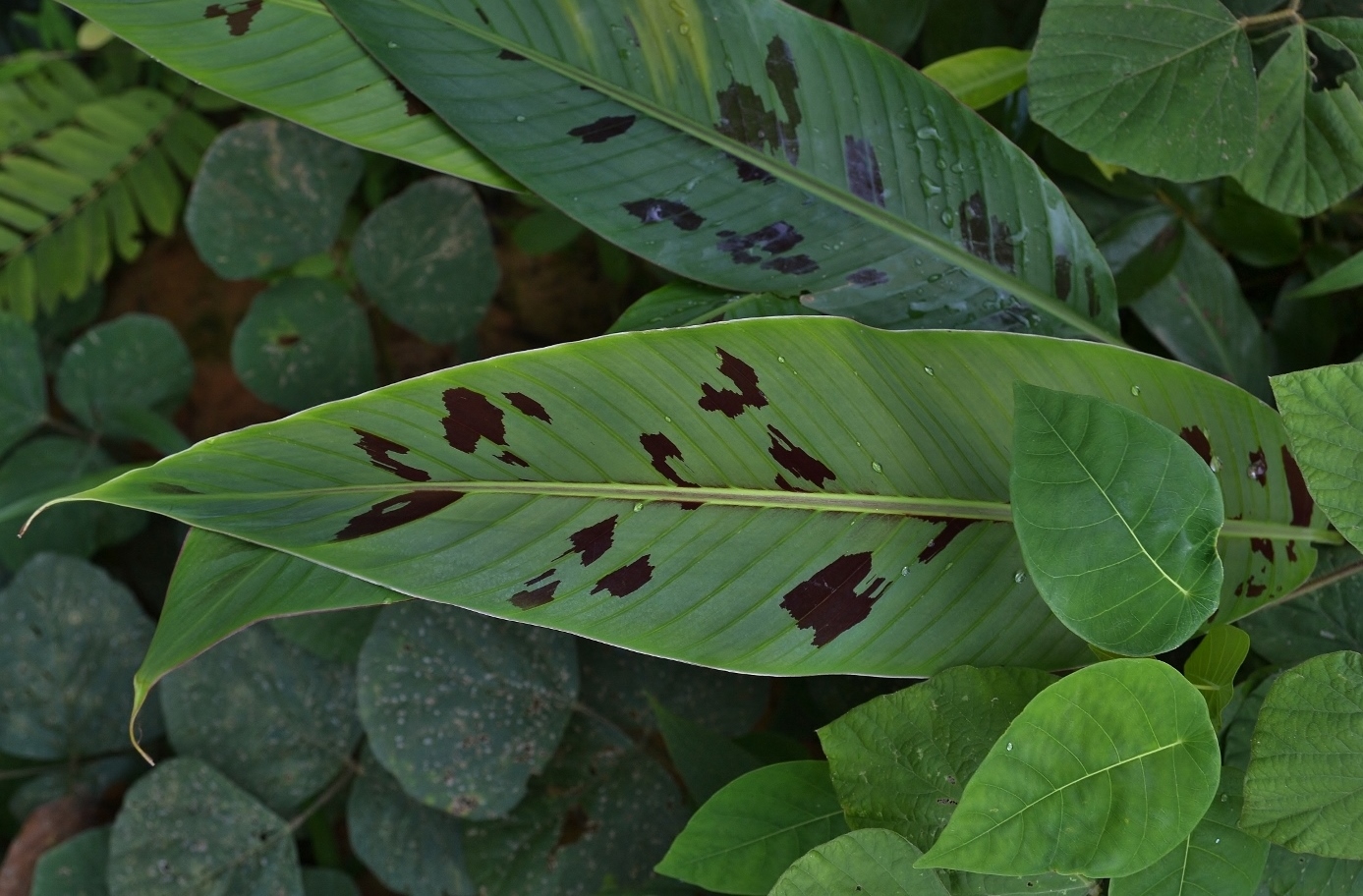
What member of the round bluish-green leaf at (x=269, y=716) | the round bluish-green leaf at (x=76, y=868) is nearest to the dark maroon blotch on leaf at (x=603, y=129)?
the round bluish-green leaf at (x=269, y=716)

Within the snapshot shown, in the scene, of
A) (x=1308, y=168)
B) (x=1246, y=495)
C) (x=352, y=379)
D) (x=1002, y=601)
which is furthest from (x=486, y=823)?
(x=1308, y=168)

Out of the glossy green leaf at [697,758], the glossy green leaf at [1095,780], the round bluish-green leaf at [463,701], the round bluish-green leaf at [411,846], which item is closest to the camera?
the glossy green leaf at [1095,780]

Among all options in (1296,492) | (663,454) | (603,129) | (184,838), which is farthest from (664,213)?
(184,838)

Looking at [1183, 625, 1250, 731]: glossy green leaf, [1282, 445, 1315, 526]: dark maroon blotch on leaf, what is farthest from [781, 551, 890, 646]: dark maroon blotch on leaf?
[1282, 445, 1315, 526]: dark maroon blotch on leaf

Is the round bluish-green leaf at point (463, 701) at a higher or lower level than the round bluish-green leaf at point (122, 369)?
lower

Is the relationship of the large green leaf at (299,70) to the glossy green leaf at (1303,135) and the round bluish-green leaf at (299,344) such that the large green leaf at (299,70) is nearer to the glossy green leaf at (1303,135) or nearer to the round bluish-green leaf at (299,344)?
the round bluish-green leaf at (299,344)

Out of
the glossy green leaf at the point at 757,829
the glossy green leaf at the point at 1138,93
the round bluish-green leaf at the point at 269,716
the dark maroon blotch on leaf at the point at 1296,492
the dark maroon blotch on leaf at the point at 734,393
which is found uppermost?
the glossy green leaf at the point at 1138,93
